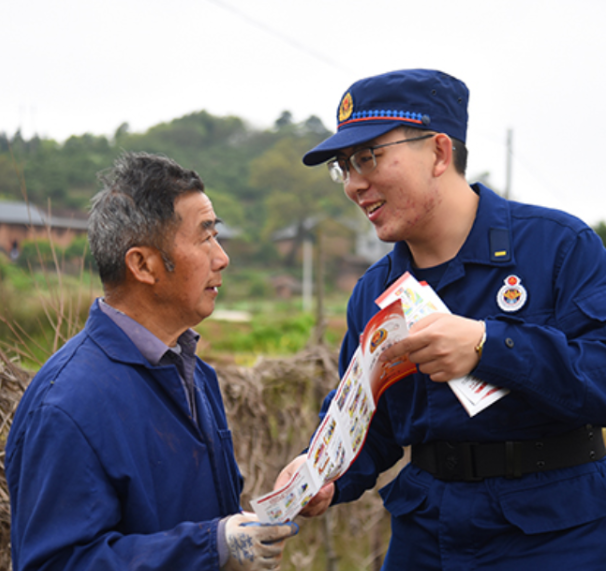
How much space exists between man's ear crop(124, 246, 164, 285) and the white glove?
779 millimetres

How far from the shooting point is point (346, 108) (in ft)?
7.52

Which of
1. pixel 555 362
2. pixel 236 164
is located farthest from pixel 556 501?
pixel 236 164

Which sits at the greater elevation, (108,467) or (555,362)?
(555,362)

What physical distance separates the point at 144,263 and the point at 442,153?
1076mm

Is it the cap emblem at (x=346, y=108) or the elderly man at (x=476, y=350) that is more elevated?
the cap emblem at (x=346, y=108)

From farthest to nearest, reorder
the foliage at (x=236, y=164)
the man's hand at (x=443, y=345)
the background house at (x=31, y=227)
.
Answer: the foliage at (x=236, y=164) → the background house at (x=31, y=227) → the man's hand at (x=443, y=345)

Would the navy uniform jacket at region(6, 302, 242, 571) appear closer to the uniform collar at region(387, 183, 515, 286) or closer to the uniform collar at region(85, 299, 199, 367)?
the uniform collar at region(85, 299, 199, 367)

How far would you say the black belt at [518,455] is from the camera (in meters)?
1.99

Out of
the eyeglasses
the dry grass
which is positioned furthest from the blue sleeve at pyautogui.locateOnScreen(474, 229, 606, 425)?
the dry grass

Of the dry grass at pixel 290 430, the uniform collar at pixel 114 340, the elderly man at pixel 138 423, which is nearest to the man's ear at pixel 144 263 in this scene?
the elderly man at pixel 138 423

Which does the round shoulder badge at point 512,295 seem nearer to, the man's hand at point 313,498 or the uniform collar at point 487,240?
the uniform collar at point 487,240

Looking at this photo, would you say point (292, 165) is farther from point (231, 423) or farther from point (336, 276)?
point (231, 423)

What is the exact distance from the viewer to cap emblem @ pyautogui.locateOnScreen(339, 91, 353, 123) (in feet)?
7.44

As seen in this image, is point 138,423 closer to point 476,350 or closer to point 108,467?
point 108,467
